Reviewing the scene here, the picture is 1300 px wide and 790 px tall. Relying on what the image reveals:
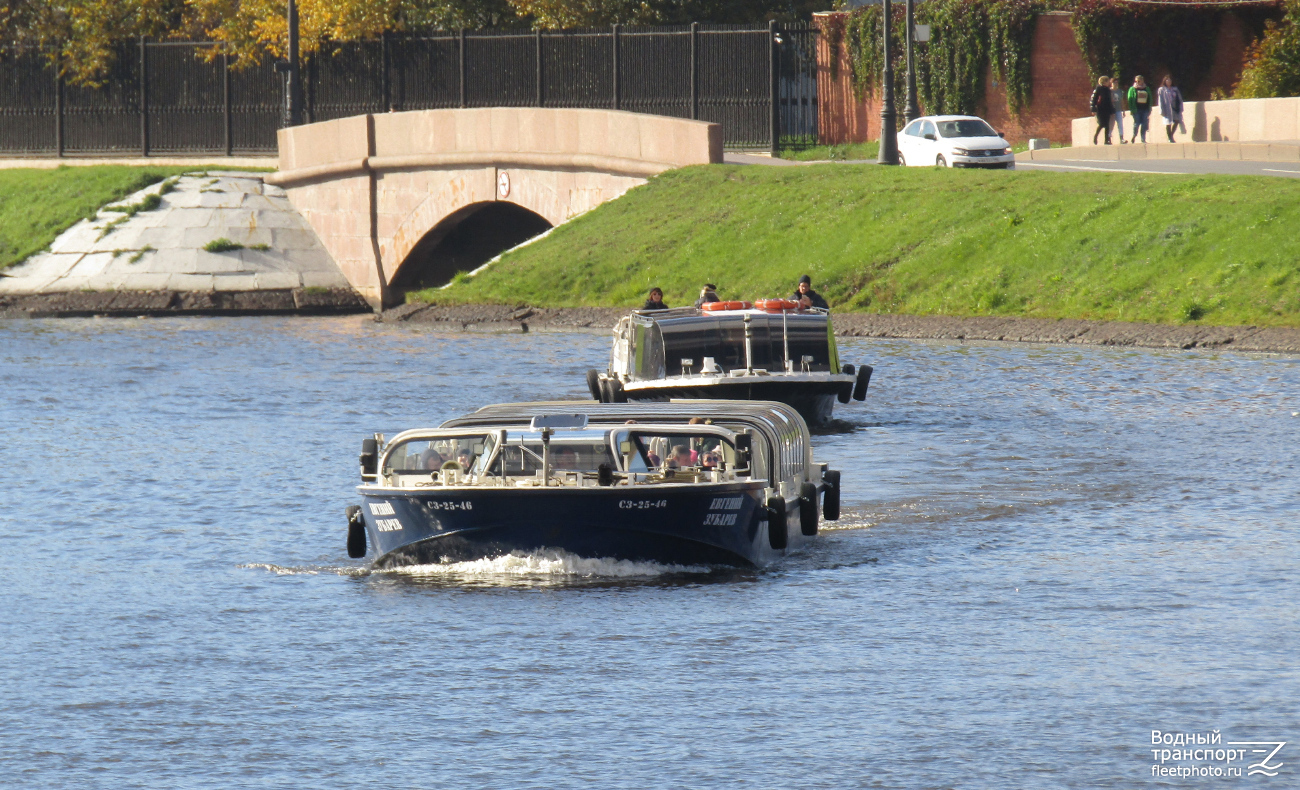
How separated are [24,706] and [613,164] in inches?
1470

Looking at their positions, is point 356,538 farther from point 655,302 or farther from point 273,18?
point 273,18

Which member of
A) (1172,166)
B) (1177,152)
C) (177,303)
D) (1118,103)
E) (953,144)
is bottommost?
(177,303)

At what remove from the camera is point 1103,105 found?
51094mm

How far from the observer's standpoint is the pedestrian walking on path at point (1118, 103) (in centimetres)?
5212

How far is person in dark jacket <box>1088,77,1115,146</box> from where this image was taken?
50906 mm

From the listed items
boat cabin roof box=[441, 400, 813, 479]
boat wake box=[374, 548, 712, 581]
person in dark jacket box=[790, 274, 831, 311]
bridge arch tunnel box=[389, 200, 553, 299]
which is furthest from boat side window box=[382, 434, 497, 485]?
bridge arch tunnel box=[389, 200, 553, 299]

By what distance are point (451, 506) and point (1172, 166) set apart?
33.4 m

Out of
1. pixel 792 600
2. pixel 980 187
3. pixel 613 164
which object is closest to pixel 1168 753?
pixel 792 600

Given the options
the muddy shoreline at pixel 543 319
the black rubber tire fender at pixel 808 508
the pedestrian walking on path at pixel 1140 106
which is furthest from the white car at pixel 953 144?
the black rubber tire fender at pixel 808 508

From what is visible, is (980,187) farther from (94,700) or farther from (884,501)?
(94,700)

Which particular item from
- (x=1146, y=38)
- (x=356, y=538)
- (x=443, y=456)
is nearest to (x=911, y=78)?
(x=1146, y=38)

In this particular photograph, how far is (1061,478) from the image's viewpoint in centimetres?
2430
